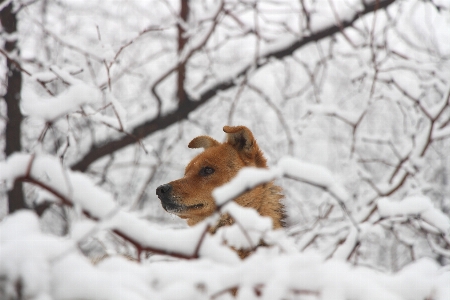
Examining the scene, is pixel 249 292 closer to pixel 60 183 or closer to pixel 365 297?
pixel 365 297

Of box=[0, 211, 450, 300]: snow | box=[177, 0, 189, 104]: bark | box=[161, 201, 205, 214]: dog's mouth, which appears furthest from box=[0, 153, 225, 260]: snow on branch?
box=[177, 0, 189, 104]: bark

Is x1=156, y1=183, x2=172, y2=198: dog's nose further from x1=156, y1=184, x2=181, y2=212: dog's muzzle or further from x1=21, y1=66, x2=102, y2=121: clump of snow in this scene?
x1=21, y1=66, x2=102, y2=121: clump of snow

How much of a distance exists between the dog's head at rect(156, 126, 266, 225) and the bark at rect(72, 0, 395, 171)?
61.9 inches

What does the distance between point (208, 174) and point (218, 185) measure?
15 cm

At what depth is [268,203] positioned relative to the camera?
12.4ft

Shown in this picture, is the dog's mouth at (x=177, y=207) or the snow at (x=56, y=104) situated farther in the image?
the dog's mouth at (x=177, y=207)

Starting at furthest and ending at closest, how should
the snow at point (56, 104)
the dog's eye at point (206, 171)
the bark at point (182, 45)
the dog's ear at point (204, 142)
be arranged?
the bark at point (182, 45), the dog's ear at point (204, 142), the dog's eye at point (206, 171), the snow at point (56, 104)

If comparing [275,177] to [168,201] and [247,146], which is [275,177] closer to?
[168,201]

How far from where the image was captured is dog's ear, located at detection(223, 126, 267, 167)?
13.3ft

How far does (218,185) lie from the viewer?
152 inches

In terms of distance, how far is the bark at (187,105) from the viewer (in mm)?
5520

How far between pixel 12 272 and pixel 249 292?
529 mm

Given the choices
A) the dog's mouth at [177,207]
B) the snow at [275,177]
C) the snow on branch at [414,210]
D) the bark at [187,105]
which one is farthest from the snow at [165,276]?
the bark at [187,105]

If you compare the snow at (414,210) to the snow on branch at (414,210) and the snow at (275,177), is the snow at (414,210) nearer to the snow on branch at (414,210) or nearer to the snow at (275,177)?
the snow on branch at (414,210)
